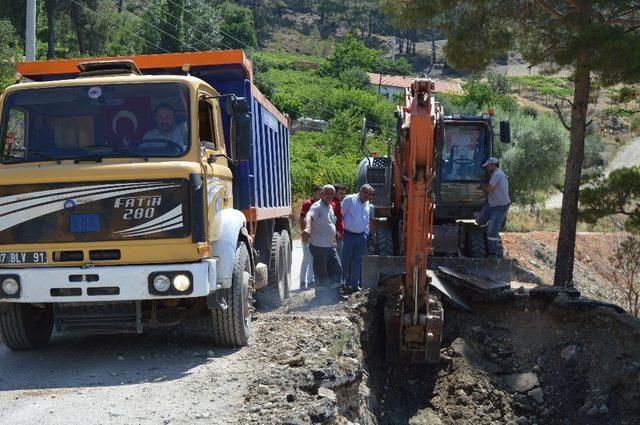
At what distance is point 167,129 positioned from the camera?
747 centimetres

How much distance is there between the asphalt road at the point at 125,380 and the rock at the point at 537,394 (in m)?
3.35

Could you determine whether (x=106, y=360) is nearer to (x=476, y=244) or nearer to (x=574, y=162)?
(x=476, y=244)

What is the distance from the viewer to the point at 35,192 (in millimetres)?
7129

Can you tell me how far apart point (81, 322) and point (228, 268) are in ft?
4.60

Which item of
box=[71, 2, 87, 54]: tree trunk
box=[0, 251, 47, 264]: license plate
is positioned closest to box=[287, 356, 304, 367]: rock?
box=[0, 251, 47, 264]: license plate

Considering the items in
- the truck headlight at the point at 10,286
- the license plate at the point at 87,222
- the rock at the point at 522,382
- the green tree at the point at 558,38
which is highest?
the green tree at the point at 558,38

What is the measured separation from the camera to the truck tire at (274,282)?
1152 centimetres

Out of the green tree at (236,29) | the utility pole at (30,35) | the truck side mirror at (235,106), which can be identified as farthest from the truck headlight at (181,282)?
the green tree at (236,29)

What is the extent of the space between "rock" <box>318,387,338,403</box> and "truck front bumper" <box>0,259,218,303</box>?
138cm

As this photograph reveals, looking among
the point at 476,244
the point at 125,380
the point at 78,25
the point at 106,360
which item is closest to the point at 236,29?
the point at 78,25

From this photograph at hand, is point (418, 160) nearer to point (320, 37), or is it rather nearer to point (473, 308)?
point (473, 308)

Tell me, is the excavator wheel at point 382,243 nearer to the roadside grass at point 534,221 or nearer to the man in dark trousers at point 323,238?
the man in dark trousers at point 323,238

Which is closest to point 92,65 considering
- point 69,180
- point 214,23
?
point 69,180

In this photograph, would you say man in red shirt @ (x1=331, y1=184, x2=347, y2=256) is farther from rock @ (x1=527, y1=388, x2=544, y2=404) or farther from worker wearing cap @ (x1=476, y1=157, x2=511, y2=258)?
rock @ (x1=527, y1=388, x2=544, y2=404)
